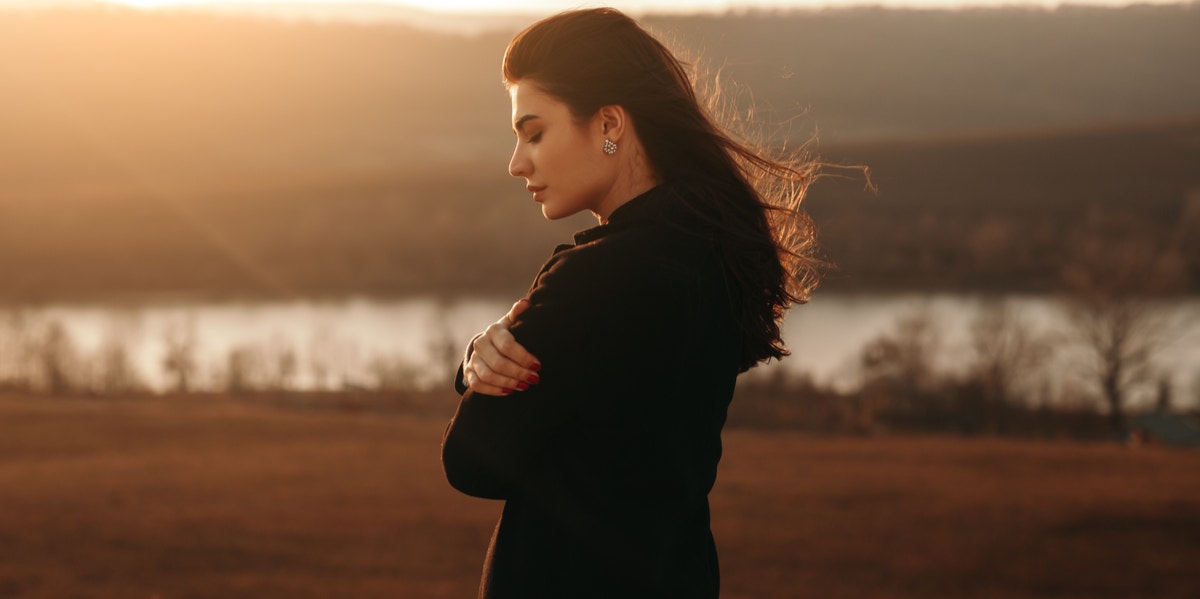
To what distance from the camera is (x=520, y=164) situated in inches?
59.5

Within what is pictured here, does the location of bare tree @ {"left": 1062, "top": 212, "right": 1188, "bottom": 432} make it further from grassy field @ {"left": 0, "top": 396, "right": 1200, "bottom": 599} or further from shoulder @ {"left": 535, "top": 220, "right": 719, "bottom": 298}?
shoulder @ {"left": 535, "top": 220, "right": 719, "bottom": 298}

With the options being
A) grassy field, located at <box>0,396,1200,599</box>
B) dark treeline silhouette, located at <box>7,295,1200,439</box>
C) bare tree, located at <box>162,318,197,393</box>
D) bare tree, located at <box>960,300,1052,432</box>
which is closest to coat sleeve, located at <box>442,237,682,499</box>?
grassy field, located at <box>0,396,1200,599</box>

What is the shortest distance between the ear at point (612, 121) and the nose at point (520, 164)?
0.10 m

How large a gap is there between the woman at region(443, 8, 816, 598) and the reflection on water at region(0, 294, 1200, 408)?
34864 millimetres

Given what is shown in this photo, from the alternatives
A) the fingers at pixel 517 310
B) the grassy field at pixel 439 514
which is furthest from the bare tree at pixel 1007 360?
the fingers at pixel 517 310

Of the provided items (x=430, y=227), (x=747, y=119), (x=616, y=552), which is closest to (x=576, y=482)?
(x=616, y=552)

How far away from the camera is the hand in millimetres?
1327

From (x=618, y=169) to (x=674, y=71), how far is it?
152 millimetres

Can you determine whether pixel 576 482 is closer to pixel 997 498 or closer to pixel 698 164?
pixel 698 164

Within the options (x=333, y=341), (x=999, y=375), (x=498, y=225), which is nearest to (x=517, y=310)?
(x=999, y=375)

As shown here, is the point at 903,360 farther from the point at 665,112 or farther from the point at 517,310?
the point at 517,310

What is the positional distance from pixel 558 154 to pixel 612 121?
0.08 m

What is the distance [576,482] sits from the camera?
52.9 inches

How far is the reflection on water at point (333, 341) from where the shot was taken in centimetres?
3872
